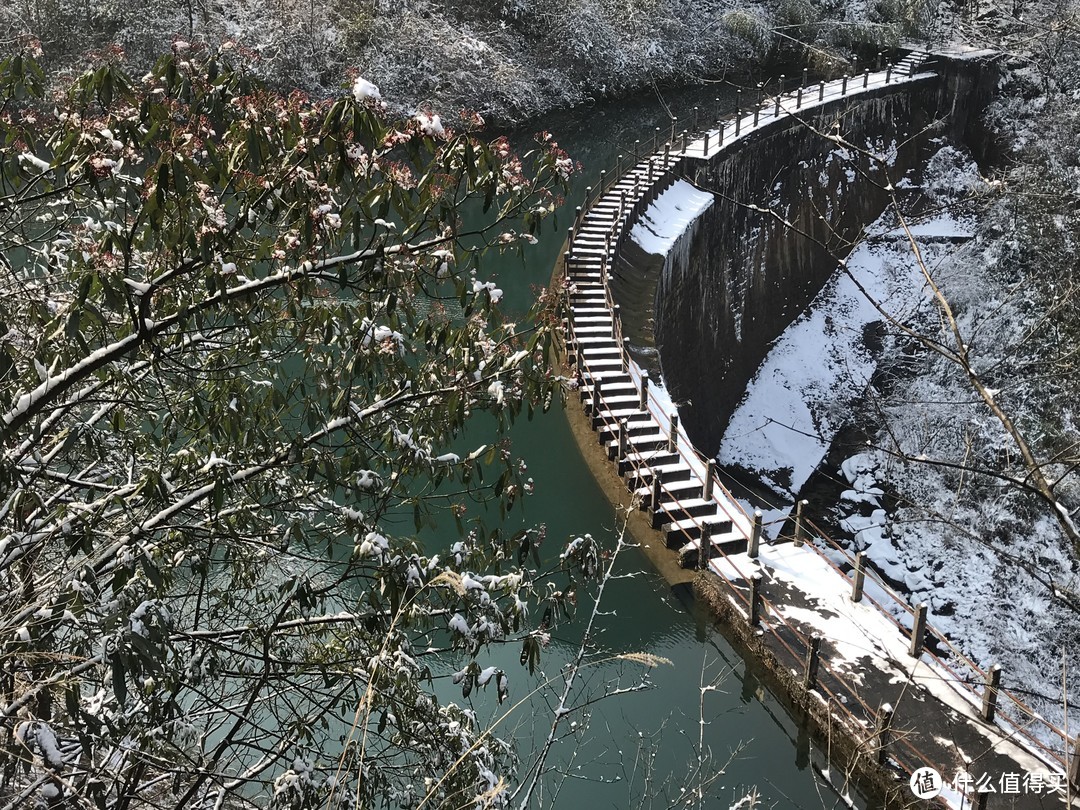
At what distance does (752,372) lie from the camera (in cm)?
2491

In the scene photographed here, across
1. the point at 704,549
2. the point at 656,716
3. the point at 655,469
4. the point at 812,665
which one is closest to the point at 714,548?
the point at 704,549

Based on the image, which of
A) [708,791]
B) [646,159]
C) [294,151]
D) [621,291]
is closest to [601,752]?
[708,791]

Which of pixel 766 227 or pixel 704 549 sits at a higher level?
pixel 704 549

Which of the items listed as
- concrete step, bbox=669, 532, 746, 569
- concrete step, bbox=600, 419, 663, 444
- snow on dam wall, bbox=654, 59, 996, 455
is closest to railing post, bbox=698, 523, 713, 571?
concrete step, bbox=669, 532, 746, 569

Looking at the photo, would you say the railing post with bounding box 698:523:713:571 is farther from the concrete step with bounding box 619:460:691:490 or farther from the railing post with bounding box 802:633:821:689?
the railing post with bounding box 802:633:821:689

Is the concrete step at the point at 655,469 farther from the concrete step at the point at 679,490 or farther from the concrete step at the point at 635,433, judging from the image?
the concrete step at the point at 635,433

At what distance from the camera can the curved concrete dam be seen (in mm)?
8141

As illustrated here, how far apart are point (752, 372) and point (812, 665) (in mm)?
16842

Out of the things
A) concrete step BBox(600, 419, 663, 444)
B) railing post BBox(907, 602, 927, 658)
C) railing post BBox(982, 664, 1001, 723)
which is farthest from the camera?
concrete step BBox(600, 419, 663, 444)

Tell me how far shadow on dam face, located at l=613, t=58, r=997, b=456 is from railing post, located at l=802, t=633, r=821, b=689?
786 centimetres

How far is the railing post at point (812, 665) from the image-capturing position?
8575mm

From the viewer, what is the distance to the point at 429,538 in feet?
41.2

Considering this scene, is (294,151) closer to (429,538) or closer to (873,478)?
(429,538)

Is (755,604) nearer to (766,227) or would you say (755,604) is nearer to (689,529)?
(689,529)
